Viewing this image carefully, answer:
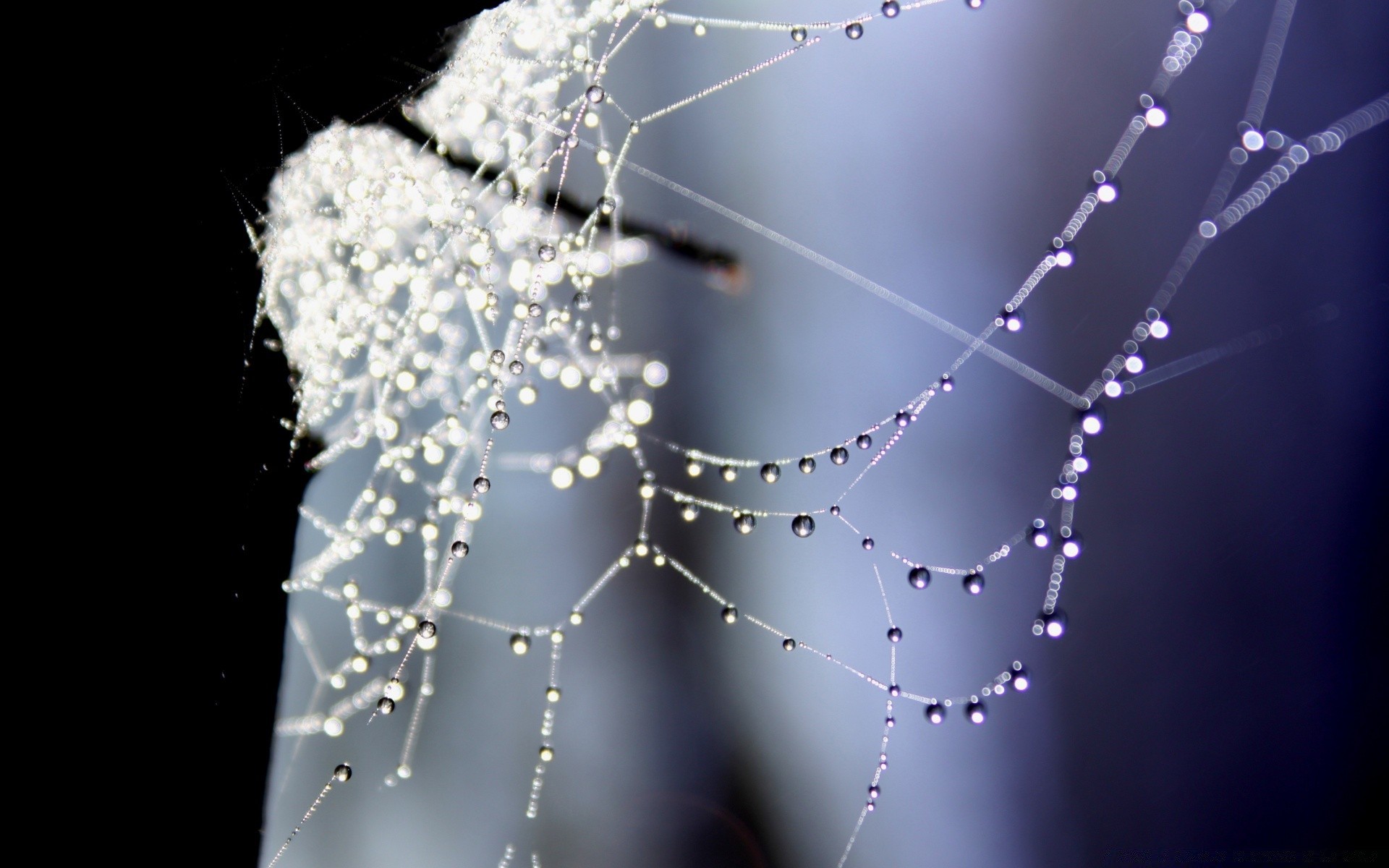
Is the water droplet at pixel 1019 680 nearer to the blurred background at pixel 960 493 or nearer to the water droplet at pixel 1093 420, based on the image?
the blurred background at pixel 960 493

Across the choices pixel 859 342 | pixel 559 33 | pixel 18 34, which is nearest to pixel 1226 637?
pixel 859 342

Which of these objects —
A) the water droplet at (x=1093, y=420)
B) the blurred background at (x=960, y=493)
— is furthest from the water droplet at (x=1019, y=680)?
the water droplet at (x=1093, y=420)

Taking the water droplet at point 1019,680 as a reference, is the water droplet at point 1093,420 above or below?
above

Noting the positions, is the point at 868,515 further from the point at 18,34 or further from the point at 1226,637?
the point at 18,34

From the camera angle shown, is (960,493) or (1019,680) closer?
(1019,680)

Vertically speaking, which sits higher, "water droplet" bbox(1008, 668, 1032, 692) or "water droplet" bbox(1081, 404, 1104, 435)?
"water droplet" bbox(1081, 404, 1104, 435)

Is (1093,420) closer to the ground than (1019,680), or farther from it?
farther from it

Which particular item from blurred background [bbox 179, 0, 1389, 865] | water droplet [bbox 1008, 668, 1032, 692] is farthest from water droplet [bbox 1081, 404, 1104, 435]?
water droplet [bbox 1008, 668, 1032, 692]

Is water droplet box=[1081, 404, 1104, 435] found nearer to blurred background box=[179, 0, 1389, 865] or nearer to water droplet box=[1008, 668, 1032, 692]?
blurred background box=[179, 0, 1389, 865]
